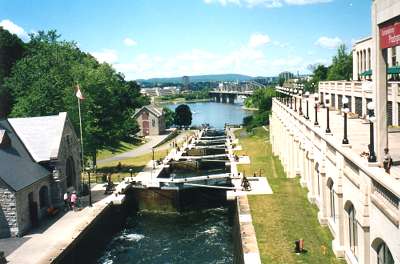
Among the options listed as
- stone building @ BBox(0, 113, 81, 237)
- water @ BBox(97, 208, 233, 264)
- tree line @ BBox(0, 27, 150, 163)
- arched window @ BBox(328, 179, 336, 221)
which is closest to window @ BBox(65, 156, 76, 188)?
stone building @ BBox(0, 113, 81, 237)

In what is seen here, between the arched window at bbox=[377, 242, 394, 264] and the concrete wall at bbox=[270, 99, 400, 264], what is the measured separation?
248 millimetres

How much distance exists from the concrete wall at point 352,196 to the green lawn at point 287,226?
72 cm

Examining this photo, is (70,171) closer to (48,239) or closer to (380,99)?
(48,239)

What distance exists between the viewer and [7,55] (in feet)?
263

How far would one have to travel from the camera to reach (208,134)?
98062 millimetres

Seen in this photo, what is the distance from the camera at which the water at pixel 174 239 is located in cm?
3108

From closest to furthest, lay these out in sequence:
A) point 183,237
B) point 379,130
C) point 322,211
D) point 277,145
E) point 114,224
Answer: point 379,130 < point 322,211 < point 183,237 < point 114,224 < point 277,145

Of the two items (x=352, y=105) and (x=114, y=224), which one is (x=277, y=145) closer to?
(x=352, y=105)

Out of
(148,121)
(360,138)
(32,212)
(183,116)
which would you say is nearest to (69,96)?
(32,212)

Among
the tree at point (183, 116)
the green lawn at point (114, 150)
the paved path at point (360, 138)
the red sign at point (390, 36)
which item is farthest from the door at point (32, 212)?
the tree at point (183, 116)

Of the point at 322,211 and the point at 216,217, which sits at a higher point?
the point at 322,211

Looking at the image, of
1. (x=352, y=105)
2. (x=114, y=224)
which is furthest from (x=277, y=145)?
(x=114, y=224)

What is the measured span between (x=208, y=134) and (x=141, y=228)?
60.5m

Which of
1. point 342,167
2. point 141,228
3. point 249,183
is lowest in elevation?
point 141,228
